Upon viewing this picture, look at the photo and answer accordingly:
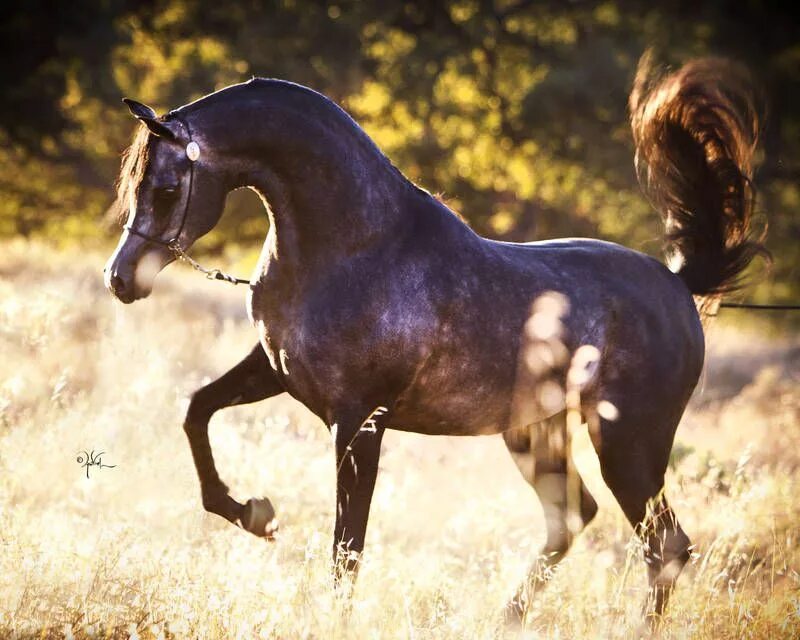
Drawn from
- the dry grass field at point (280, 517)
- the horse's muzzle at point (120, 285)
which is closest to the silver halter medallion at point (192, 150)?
the horse's muzzle at point (120, 285)

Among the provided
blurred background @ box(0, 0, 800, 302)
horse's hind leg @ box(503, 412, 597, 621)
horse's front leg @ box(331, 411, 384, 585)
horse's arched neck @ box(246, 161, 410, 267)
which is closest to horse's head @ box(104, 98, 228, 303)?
horse's arched neck @ box(246, 161, 410, 267)

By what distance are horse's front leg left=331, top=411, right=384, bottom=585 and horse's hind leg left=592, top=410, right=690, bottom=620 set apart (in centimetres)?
134

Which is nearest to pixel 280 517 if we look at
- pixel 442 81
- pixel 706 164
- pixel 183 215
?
pixel 183 215

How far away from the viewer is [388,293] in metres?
3.56

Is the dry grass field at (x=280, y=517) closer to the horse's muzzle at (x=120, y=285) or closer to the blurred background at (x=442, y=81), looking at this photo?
the horse's muzzle at (x=120, y=285)

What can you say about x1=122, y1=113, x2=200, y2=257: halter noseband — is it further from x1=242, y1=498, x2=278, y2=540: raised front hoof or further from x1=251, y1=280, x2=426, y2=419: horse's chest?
x1=242, y1=498, x2=278, y2=540: raised front hoof

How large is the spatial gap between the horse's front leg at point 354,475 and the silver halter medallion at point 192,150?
1190 millimetres

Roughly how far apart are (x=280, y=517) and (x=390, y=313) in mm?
2757

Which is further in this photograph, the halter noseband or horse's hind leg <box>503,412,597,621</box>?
horse's hind leg <box>503,412,597,621</box>

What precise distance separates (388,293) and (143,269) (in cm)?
97

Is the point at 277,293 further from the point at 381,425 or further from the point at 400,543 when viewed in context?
the point at 400,543

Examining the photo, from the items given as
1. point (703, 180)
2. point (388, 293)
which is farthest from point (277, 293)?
point (703, 180)

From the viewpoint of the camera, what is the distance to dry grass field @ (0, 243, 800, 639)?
344 cm

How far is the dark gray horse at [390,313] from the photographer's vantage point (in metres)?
3.40
